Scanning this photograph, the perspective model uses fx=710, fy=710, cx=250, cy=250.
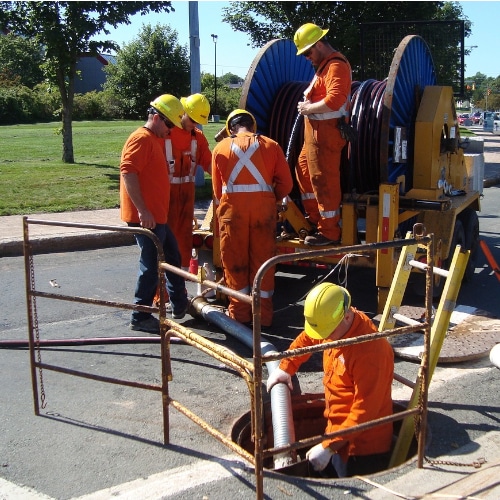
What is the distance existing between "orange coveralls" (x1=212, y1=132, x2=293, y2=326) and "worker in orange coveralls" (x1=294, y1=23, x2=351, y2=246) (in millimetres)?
444

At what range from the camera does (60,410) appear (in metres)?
4.64

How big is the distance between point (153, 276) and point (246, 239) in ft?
2.82

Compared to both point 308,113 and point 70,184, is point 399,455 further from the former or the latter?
point 70,184

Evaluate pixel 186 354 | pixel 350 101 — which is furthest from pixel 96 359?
pixel 350 101

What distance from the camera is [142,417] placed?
4.54 meters

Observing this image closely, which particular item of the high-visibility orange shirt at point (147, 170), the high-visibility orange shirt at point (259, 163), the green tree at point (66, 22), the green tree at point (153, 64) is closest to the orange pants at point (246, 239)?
the high-visibility orange shirt at point (259, 163)

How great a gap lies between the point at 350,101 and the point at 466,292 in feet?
8.21

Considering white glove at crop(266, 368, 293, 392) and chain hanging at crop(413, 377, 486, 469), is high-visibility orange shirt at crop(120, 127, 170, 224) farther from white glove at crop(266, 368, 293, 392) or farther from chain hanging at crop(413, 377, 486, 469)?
chain hanging at crop(413, 377, 486, 469)

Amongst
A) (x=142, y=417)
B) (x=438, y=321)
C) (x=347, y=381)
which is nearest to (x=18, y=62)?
(x=142, y=417)

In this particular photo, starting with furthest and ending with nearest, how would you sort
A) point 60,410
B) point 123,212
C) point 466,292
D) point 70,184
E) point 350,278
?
point 70,184 → point 350,278 → point 466,292 → point 123,212 → point 60,410

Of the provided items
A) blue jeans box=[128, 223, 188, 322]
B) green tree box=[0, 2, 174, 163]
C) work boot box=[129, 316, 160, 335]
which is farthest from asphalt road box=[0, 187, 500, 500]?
green tree box=[0, 2, 174, 163]

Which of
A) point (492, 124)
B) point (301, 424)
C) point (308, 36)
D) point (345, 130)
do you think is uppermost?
point (308, 36)

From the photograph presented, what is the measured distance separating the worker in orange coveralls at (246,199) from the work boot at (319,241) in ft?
1.88

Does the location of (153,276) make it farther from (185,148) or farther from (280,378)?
(280,378)
